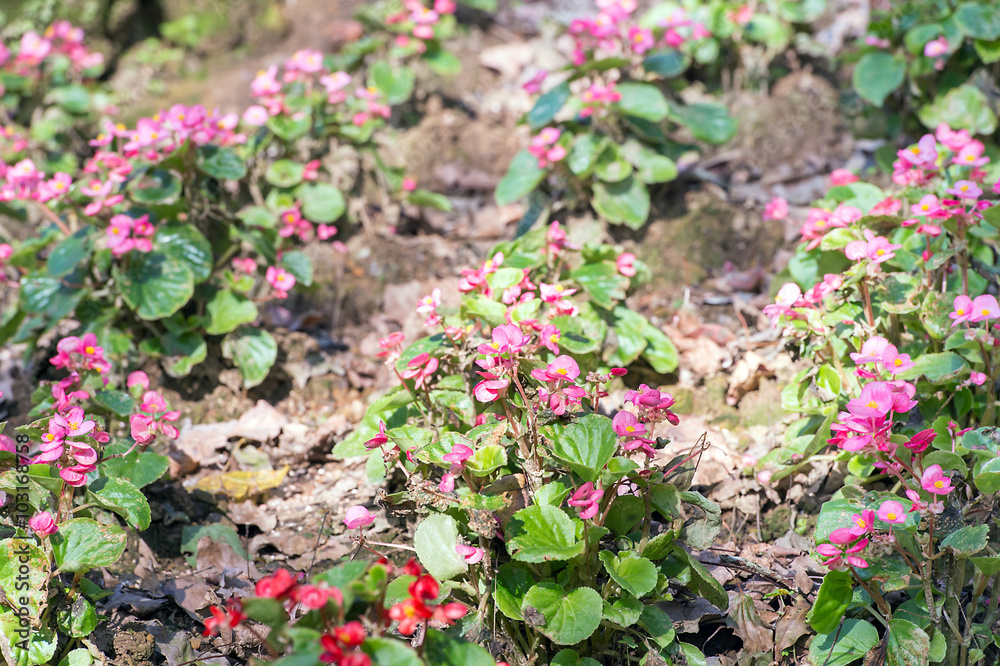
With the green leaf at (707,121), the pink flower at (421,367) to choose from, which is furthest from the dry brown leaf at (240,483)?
the green leaf at (707,121)

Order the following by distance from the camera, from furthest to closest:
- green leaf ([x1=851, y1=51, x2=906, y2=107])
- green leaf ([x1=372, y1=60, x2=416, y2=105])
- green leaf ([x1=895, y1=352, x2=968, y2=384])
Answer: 1. green leaf ([x1=372, y1=60, x2=416, y2=105])
2. green leaf ([x1=851, y1=51, x2=906, y2=107])
3. green leaf ([x1=895, y1=352, x2=968, y2=384])

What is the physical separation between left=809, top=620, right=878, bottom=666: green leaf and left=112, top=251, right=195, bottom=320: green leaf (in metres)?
2.26

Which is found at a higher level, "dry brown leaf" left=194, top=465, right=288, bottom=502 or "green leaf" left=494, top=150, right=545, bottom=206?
"green leaf" left=494, top=150, right=545, bottom=206

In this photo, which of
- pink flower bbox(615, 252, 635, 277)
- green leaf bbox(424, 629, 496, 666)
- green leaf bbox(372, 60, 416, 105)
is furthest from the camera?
green leaf bbox(372, 60, 416, 105)

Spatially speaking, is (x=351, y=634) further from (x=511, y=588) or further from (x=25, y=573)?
(x=25, y=573)

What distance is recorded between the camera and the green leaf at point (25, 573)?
1.61m

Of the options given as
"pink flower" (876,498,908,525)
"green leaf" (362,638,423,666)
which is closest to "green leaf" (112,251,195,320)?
"green leaf" (362,638,423,666)

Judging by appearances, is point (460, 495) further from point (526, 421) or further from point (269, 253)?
point (269, 253)

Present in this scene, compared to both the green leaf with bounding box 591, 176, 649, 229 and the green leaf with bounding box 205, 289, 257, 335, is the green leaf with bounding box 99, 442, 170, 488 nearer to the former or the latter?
the green leaf with bounding box 205, 289, 257, 335

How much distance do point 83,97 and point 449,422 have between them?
3.59m

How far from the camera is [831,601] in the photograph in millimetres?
1712

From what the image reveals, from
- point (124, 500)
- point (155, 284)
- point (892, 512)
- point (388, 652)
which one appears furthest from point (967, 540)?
point (155, 284)

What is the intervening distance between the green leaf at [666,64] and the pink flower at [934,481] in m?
2.45

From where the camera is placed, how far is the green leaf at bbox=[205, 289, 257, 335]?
285 cm
